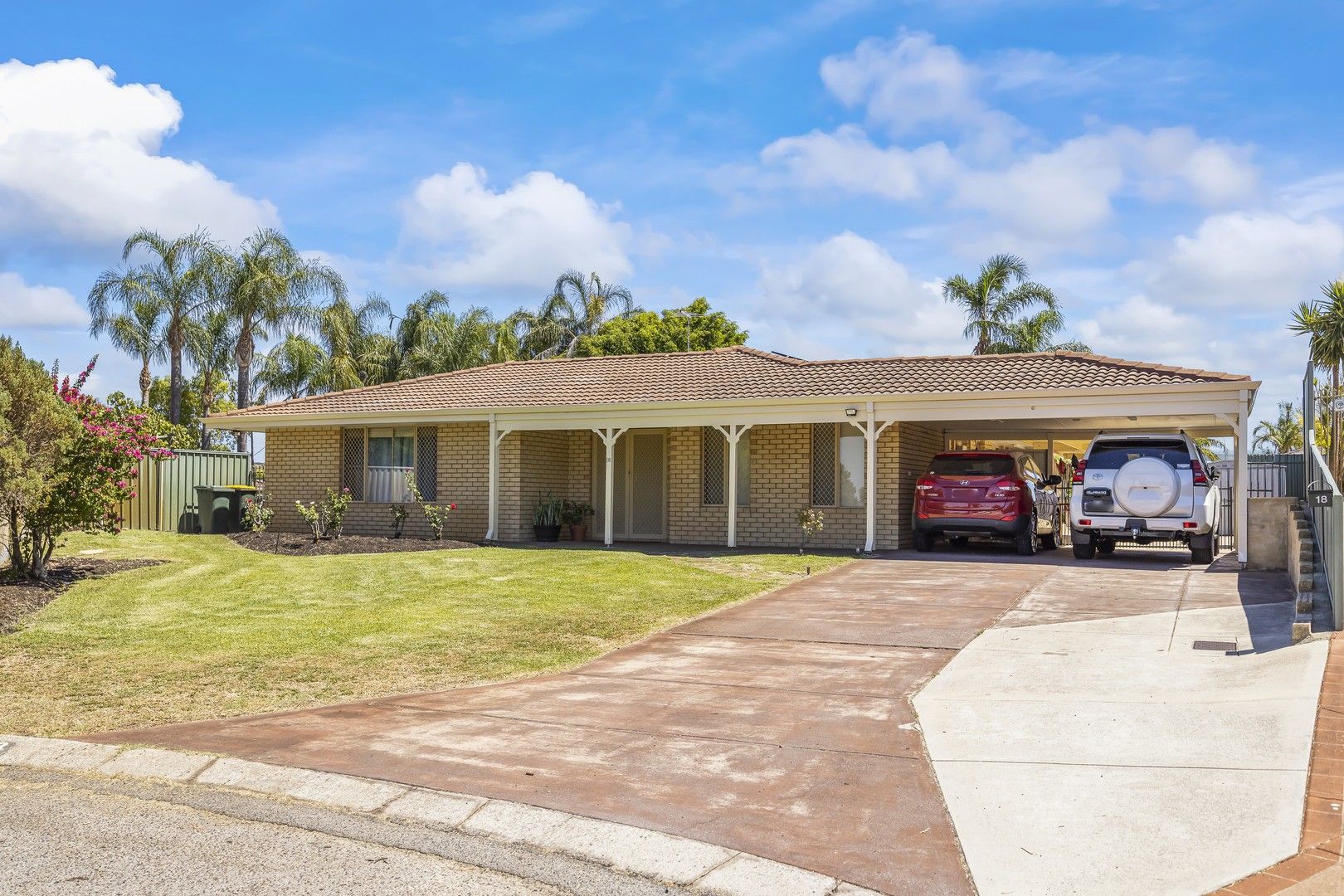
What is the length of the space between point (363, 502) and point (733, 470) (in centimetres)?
815

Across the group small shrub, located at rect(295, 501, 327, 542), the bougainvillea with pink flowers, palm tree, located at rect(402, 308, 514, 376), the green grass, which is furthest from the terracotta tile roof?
palm tree, located at rect(402, 308, 514, 376)

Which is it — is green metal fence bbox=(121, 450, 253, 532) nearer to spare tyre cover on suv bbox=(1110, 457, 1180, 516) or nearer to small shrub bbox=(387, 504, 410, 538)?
small shrub bbox=(387, 504, 410, 538)

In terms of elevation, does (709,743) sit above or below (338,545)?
below

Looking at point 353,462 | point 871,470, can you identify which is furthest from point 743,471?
point 353,462

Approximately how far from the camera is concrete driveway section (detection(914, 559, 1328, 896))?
452cm

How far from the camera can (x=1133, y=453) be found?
15.5 m

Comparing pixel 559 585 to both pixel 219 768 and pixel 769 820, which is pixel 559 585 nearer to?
pixel 219 768

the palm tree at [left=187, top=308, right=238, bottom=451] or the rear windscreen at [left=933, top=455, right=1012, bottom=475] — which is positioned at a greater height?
the palm tree at [left=187, top=308, right=238, bottom=451]

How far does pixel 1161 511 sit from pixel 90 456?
1366 cm

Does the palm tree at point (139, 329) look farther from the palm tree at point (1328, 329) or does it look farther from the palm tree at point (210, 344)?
the palm tree at point (1328, 329)

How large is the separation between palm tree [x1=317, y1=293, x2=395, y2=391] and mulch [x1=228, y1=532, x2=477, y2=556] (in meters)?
19.1

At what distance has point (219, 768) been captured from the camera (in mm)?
5883

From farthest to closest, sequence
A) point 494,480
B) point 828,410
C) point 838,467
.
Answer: point 494,480 < point 838,467 < point 828,410

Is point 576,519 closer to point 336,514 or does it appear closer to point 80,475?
point 336,514
